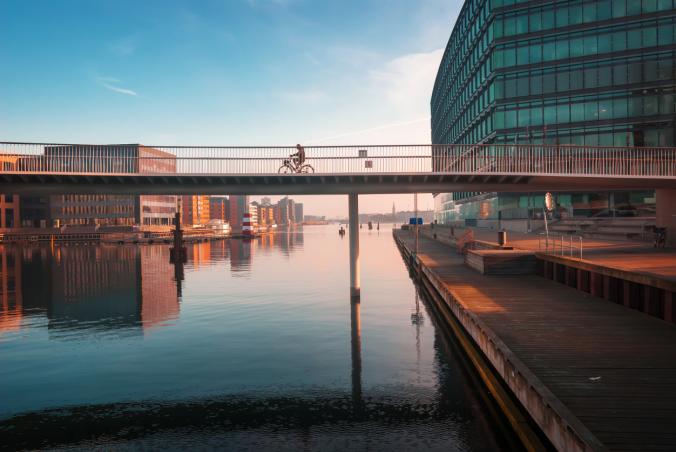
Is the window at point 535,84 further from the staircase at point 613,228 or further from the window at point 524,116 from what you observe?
the staircase at point 613,228

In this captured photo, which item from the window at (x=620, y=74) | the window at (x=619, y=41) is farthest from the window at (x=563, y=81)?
the window at (x=619, y=41)

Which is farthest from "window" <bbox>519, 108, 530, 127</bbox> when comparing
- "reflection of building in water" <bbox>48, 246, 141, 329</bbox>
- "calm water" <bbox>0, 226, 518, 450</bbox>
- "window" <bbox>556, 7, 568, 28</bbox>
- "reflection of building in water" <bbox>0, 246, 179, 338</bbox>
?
"reflection of building in water" <bbox>48, 246, 141, 329</bbox>

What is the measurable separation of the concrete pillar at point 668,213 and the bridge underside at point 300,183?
2.22m

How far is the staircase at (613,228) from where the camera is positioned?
137ft

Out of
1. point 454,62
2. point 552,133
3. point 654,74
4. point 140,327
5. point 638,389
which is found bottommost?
point 140,327

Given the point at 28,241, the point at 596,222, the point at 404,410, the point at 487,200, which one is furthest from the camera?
the point at 28,241

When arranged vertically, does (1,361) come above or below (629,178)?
below

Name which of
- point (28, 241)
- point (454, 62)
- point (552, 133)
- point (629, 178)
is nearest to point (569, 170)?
point (629, 178)

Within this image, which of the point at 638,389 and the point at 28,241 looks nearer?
the point at 638,389

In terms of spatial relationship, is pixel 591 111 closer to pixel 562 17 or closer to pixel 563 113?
pixel 563 113

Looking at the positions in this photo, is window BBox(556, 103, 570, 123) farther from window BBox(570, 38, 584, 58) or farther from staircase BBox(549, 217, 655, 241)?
staircase BBox(549, 217, 655, 241)

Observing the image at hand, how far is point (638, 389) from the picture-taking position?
34.8 ft

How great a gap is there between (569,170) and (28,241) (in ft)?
429

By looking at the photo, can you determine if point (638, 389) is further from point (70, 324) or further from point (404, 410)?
point (70, 324)
